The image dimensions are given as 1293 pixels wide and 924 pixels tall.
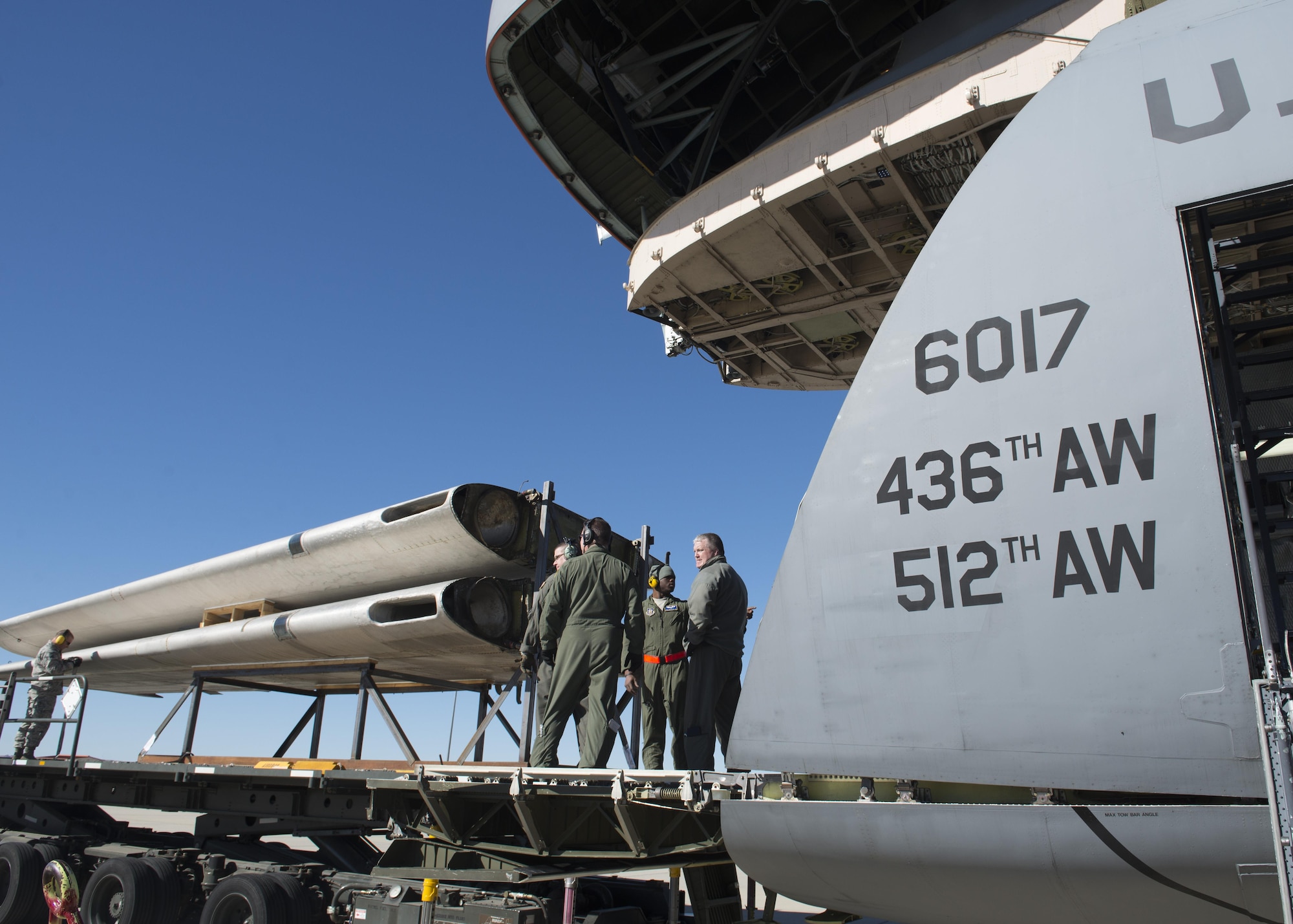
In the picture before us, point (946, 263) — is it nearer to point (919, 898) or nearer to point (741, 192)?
point (919, 898)

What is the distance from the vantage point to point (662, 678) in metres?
6.29

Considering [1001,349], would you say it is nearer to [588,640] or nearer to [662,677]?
[588,640]

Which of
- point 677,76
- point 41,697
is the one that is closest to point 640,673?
point 677,76

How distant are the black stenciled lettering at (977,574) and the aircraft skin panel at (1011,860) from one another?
0.73 metres

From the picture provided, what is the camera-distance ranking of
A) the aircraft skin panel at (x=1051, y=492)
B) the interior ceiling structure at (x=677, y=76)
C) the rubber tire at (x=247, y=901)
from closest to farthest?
the aircraft skin panel at (x=1051, y=492) → the rubber tire at (x=247, y=901) → the interior ceiling structure at (x=677, y=76)

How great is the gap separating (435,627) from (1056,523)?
5555 millimetres

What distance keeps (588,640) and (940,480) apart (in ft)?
10.2

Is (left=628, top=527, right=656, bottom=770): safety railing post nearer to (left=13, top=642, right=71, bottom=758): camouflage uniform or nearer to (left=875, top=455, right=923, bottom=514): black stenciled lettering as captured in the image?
(left=875, top=455, right=923, bottom=514): black stenciled lettering

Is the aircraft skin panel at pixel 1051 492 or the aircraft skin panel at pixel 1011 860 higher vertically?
the aircraft skin panel at pixel 1051 492

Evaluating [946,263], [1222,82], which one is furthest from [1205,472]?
[1222,82]

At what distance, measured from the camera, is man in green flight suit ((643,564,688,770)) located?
6172mm

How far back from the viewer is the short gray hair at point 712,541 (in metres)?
6.14

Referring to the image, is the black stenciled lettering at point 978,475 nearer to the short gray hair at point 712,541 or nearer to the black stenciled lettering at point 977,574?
the black stenciled lettering at point 977,574

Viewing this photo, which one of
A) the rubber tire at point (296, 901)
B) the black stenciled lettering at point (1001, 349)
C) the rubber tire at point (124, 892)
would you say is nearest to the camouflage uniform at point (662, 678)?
the rubber tire at point (296, 901)
